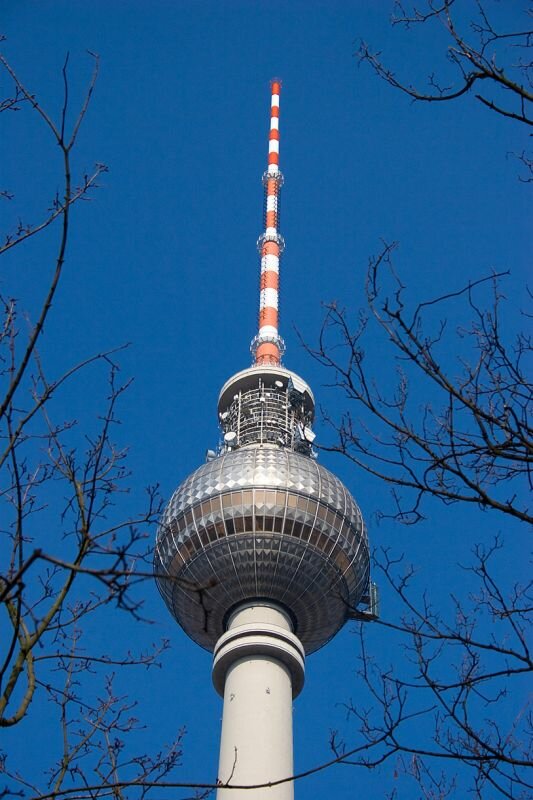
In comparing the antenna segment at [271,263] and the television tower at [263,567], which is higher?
the antenna segment at [271,263]

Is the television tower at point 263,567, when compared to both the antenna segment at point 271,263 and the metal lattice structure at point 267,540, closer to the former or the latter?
the metal lattice structure at point 267,540

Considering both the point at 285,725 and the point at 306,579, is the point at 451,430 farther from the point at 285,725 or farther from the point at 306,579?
the point at 306,579

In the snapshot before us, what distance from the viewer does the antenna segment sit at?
47.4 m

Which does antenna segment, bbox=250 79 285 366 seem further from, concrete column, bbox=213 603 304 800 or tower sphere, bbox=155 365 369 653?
concrete column, bbox=213 603 304 800

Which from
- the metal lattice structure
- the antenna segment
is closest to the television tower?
the metal lattice structure

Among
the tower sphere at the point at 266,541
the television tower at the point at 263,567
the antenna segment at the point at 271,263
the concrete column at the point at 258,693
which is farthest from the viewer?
the antenna segment at the point at 271,263

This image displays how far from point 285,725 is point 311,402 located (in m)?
15.6

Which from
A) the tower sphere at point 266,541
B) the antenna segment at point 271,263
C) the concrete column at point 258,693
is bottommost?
the concrete column at point 258,693

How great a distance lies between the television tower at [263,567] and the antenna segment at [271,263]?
23.2 feet

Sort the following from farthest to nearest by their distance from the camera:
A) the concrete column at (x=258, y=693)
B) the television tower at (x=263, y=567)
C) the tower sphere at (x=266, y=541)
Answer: the tower sphere at (x=266, y=541) < the television tower at (x=263, y=567) < the concrete column at (x=258, y=693)

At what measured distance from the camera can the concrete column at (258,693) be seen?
30.9 meters

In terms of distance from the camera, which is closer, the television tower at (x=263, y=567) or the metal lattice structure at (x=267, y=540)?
the television tower at (x=263, y=567)

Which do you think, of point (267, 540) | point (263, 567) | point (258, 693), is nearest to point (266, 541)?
point (267, 540)

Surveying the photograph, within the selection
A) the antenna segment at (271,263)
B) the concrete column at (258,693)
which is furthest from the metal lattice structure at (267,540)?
the antenna segment at (271,263)
